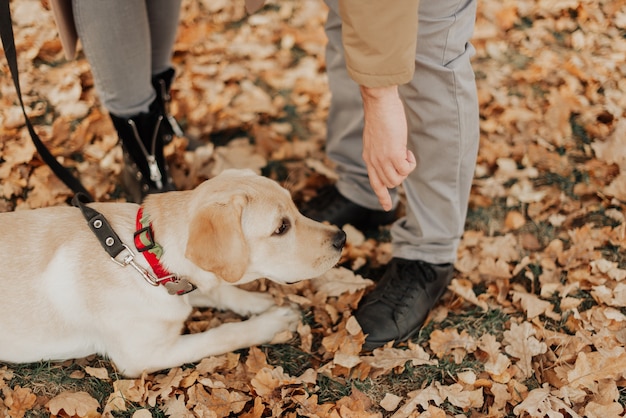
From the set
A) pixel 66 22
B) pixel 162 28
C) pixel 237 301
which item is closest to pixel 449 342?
pixel 237 301

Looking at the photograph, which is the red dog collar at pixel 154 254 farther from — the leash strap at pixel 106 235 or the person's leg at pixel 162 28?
the person's leg at pixel 162 28

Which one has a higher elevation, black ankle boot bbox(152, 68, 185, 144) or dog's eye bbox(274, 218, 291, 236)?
black ankle boot bbox(152, 68, 185, 144)

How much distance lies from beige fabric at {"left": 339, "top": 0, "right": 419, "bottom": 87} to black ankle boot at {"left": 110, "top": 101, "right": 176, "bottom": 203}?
1.64m

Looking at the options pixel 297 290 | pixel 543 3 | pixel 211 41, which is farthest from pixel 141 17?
pixel 543 3

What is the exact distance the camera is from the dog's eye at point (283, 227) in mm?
2894

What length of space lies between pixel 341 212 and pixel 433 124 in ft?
3.82

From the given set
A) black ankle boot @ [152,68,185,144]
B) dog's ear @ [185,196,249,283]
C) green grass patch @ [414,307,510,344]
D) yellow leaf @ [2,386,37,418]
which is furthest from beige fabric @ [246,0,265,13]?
yellow leaf @ [2,386,37,418]

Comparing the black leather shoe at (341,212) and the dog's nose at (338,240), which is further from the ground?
the dog's nose at (338,240)

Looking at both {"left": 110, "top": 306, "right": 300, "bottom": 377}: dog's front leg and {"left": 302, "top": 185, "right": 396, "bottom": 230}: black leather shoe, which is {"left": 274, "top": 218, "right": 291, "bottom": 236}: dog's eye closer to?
{"left": 110, "top": 306, "right": 300, "bottom": 377}: dog's front leg

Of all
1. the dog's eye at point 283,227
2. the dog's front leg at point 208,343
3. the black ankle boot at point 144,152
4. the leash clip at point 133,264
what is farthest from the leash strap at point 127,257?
the black ankle boot at point 144,152

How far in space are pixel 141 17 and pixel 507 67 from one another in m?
3.34

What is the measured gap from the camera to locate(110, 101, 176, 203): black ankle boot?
11.7ft

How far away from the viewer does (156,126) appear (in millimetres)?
Result: 3660

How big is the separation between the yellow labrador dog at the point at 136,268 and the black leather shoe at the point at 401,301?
0.48 metres
